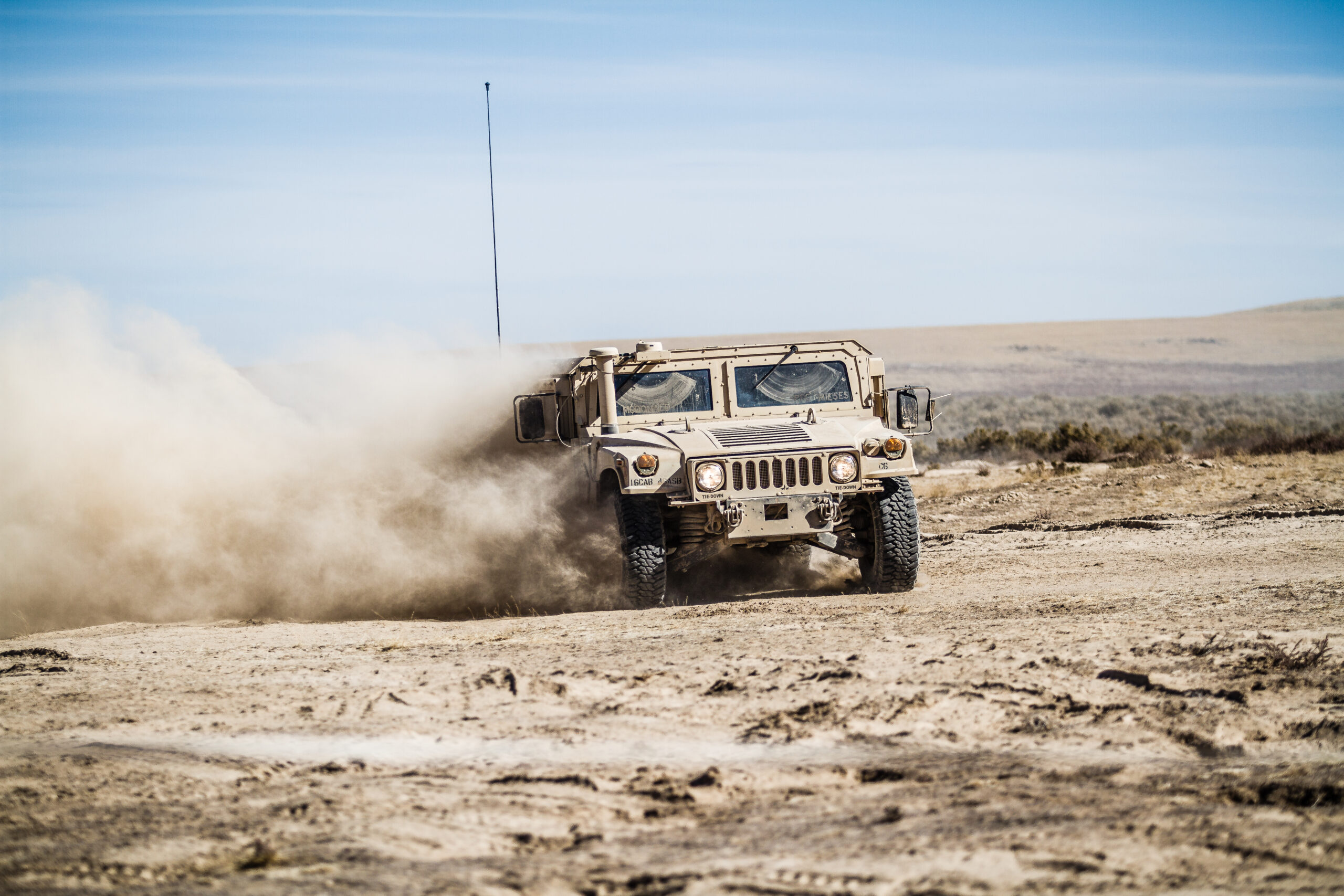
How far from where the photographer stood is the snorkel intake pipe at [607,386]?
898 cm

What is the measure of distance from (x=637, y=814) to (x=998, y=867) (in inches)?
46.9

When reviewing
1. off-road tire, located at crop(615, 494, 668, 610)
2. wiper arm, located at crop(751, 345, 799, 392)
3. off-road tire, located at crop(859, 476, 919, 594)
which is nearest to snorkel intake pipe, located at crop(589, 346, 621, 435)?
off-road tire, located at crop(615, 494, 668, 610)

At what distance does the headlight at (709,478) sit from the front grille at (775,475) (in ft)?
0.28

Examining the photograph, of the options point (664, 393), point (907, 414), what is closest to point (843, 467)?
point (907, 414)

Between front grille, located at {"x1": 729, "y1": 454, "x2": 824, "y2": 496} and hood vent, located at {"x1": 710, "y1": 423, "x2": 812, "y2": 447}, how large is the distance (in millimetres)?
194

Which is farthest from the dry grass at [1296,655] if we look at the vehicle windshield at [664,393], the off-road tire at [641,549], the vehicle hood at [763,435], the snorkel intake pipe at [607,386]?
the snorkel intake pipe at [607,386]

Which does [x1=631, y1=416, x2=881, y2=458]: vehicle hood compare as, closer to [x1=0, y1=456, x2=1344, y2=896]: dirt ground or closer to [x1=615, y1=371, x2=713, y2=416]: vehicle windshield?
[x1=615, y1=371, x2=713, y2=416]: vehicle windshield

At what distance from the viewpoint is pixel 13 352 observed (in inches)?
416

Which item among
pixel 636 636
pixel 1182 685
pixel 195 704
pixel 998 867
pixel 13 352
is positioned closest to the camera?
pixel 998 867

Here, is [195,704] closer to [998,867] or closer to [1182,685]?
[998,867]

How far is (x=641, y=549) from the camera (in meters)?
8.27

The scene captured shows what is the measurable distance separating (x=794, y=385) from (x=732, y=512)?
66.2 inches

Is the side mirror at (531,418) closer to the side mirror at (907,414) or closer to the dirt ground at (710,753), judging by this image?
the dirt ground at (710,753)

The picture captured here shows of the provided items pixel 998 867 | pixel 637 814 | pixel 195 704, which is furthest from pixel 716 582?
pixel 998 867
